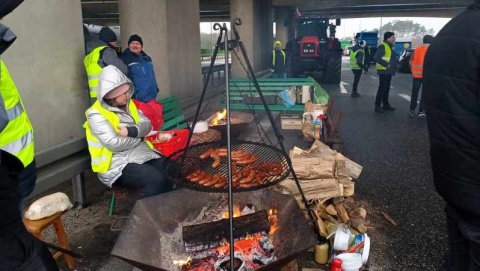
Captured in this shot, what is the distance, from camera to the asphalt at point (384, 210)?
11.1ft

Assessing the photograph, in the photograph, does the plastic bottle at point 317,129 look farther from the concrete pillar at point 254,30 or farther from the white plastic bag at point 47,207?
the concrete pillar at point 254,30

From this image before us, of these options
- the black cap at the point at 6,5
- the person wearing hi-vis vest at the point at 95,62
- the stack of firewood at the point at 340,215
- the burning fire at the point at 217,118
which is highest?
the black cap at the point at 6,5

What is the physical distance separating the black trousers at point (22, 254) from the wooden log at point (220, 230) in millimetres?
1270

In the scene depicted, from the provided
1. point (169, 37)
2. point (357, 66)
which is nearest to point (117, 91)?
point (169, 37)

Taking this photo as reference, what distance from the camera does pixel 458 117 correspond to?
1.95 meters

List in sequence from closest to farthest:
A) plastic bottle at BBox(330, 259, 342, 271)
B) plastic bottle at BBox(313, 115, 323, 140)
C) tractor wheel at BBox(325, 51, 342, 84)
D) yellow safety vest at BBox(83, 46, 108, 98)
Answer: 1. plastic bottle at BBox(330, 259, 342, 271)
2. yellow safety vest at BBox(83, 46, 108, 98)
3. plastic bottle at BBox(313, 115, 323, 140)
4. tractor wheel at BBox(325, 51, 342, 84)

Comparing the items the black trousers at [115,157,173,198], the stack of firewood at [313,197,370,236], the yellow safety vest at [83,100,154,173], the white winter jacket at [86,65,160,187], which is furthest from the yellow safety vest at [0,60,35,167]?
the stack of firewood at [313,197,370,236]

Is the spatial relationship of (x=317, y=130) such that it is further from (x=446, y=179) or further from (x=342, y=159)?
(x=446, y=179)

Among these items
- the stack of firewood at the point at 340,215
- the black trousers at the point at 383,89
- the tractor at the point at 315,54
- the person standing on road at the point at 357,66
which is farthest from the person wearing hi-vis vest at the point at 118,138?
the tractor at the point at 315,54

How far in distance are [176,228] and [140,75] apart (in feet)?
8.65

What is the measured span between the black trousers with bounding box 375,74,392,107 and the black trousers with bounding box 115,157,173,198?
781cm

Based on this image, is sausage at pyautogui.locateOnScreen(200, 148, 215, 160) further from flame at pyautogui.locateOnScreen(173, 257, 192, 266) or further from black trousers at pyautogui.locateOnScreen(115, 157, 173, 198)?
flame at pyautogui.locateOnScreen(173, 257, 192, 266)

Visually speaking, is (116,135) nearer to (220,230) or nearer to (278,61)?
(220,230)

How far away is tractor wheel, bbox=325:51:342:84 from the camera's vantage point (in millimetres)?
15883
